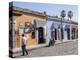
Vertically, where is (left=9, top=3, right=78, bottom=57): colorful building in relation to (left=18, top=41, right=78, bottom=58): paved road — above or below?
above

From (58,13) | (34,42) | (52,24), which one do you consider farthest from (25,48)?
(58,13)

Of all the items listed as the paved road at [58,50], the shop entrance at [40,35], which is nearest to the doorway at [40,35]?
the shop entrance at [40,35]

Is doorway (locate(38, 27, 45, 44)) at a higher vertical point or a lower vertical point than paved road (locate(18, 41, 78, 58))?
higher

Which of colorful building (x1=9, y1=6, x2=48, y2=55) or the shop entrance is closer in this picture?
colorful building (x1=9, y1=6, x2=48, y2=55)

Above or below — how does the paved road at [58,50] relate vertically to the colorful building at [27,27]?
below

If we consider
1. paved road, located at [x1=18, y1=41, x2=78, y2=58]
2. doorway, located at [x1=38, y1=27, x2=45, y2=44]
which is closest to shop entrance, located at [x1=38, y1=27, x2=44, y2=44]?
doorway, located at [x1=38, y1=27, x2=45, y2=44]

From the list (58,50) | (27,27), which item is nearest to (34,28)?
(27,27)

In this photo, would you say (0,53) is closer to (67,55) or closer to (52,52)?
(52,52)

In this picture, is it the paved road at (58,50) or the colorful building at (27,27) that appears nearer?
the colorful building at (27,27)

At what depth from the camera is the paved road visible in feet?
9.58

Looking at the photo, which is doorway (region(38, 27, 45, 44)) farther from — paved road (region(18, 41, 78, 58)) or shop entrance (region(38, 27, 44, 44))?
paved road (region(18, 41, 78, 58))

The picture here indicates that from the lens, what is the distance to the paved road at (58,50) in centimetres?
292

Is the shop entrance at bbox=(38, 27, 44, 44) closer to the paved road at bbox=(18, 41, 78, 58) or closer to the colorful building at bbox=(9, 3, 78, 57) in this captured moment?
the colorful building at bbox=(9, 3, 78, 57)

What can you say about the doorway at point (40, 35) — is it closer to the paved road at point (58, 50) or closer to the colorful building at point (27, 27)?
the colorful building at point (27, 27)
